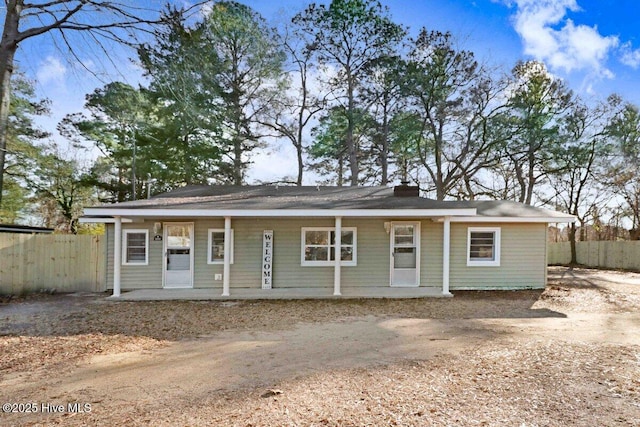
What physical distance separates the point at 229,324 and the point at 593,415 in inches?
204

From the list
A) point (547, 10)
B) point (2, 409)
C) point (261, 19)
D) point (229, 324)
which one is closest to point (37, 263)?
point (229, 324)

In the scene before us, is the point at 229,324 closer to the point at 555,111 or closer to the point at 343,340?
the point at 343,340

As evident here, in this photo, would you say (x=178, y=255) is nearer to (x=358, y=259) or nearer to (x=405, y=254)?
(x=358, y=259)

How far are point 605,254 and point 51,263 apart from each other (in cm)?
2363

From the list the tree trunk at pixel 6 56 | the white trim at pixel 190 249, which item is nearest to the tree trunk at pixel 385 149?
the white trim at pixel 190 249

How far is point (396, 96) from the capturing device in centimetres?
1767

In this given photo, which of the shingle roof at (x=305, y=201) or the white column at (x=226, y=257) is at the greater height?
the shingle roof at (x=305, y=201)

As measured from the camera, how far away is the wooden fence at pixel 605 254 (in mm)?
16188

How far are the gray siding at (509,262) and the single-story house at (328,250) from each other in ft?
0.10

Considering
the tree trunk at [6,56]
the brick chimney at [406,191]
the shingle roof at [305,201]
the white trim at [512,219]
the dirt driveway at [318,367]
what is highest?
the tree trunk at [6,56]

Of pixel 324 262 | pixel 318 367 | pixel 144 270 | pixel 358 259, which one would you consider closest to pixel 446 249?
pixel 358 259

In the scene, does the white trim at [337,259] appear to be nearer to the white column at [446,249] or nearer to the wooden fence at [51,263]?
the white column at [446,249]

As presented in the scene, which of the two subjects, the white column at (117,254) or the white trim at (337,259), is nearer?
the white column at (117,254)

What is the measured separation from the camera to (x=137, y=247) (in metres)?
9.72
